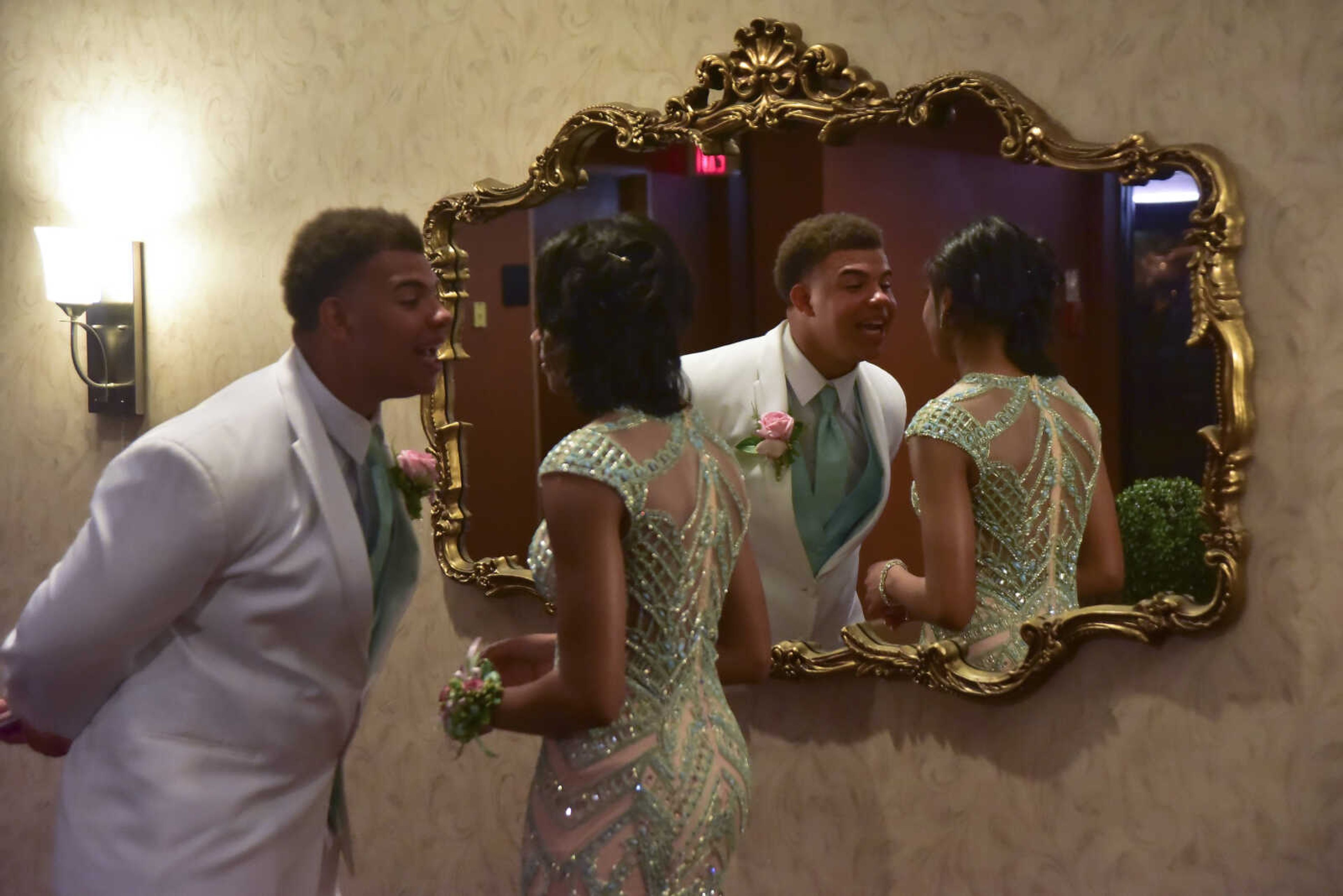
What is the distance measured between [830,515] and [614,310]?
30.2 inches

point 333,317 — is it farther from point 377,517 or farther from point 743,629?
point 743,629

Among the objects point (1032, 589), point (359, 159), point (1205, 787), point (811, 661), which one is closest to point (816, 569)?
point (811, 661)

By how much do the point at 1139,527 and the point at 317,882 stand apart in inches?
54.0

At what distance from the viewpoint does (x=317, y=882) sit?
6.75ft

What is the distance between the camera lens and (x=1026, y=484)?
2242mm

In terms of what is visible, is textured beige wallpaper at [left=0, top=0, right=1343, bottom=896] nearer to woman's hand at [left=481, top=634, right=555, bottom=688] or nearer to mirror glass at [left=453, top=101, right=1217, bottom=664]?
mirror glass at [left=453, top=101, right=1217, bottom=664]

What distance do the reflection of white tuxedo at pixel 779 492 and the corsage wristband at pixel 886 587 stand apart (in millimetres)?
53

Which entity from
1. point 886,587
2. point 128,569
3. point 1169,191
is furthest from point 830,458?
point 128,569

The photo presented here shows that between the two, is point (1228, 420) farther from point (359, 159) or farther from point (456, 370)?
point (359, 159)

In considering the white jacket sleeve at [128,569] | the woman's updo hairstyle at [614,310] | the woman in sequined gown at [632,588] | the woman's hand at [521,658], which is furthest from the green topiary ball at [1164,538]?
the white jacket sleeve at [128,569]

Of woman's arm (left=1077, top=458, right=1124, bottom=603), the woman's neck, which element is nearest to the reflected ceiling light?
the woman's neck

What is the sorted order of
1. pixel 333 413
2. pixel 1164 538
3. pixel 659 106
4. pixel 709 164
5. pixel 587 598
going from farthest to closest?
1. pixel 659 106
2. pixel 709 164
3. pixel 1164 538
4. pixel 333 413
5. pixel 587 598

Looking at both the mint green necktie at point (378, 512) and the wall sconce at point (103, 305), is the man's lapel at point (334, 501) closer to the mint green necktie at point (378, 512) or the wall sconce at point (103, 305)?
the mint green necktie at point (378, 512)

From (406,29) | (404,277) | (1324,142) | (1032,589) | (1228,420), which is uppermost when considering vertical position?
(406,29)
